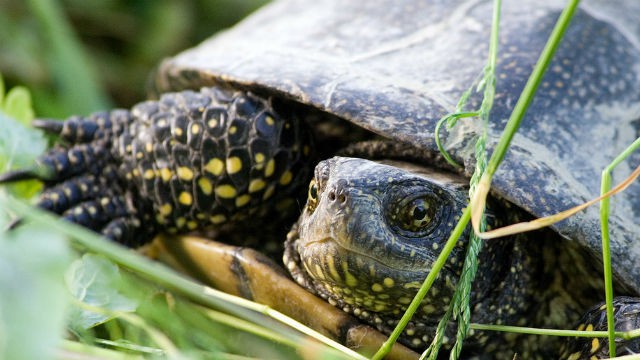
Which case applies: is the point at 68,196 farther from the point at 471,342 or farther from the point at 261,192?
the point at 471,342

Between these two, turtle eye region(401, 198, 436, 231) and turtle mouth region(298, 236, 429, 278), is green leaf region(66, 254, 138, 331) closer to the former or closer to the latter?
turtle mouth region(298, 236, 429, 278)

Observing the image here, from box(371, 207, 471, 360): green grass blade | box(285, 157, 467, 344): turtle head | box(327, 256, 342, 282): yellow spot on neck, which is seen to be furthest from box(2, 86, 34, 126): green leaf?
box(371, 207, 471, 360): green grass blade

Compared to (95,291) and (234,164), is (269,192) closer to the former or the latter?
(234,164)

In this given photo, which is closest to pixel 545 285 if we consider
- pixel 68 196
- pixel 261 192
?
pixel 261 192

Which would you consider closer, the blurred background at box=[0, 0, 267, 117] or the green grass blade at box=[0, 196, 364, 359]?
the green grass blade at box=[0, 196, 364, 359]

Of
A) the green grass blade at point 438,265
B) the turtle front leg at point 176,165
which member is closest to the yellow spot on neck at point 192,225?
the turtle front leg at point 176,165

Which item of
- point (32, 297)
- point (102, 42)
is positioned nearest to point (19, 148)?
point (32, 297)
